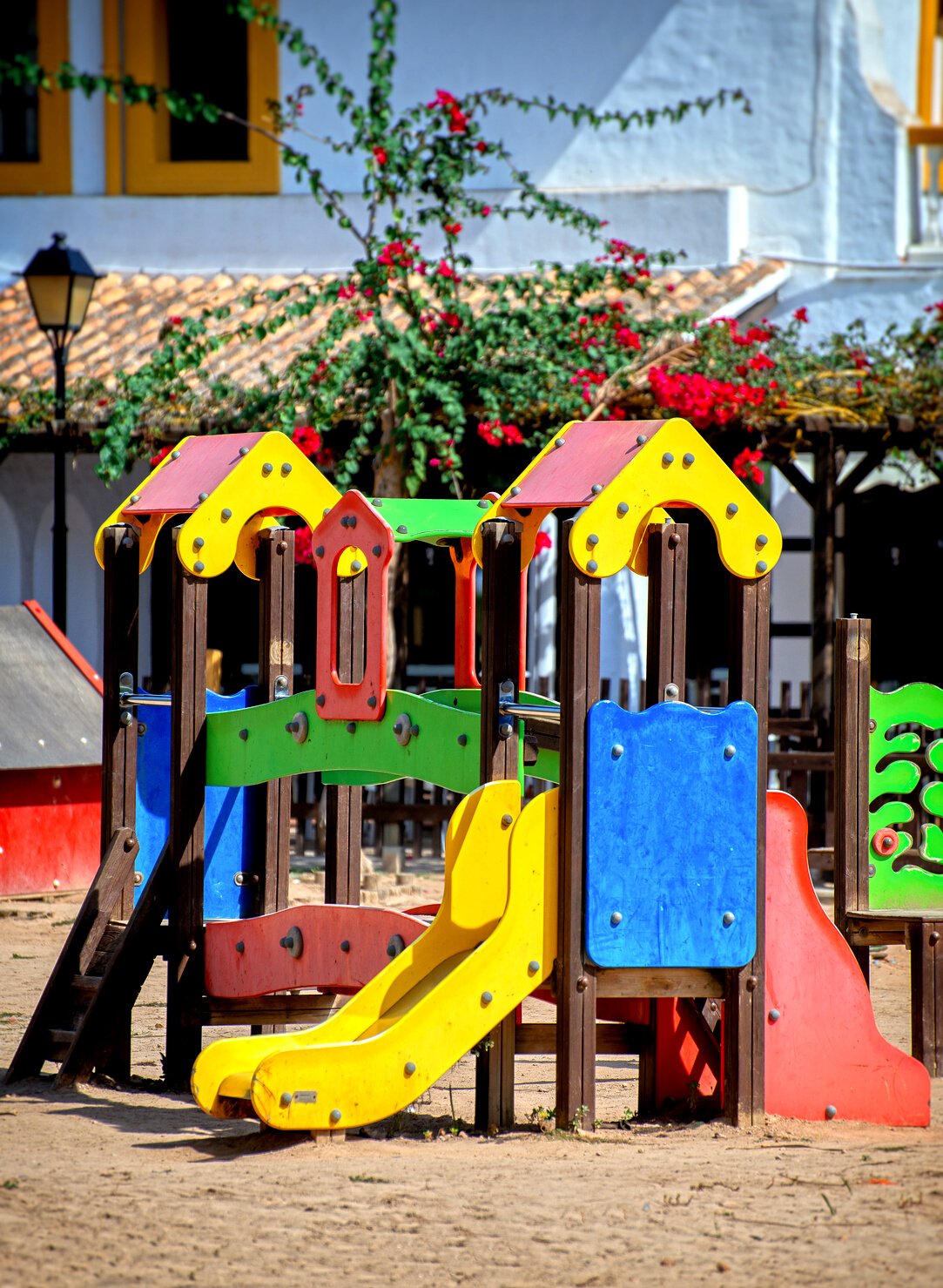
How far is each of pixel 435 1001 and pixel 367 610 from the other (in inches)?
52.2

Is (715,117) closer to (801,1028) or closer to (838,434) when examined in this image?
(838,434)

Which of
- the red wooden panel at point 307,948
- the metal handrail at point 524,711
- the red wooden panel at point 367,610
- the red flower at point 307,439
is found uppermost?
the red flower at point 307,439

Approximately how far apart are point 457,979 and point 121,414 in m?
7.57

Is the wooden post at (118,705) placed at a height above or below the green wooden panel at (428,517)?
below

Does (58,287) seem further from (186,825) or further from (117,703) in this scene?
(186,825)

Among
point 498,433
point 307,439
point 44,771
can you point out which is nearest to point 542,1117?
point 44,771

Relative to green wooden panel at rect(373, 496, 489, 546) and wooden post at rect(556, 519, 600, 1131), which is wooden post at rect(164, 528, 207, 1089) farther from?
wooden post at rect(556, 519, 600, 1131)

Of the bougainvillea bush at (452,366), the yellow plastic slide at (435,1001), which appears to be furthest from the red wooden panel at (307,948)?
the bougainvillea bush at (452,366)

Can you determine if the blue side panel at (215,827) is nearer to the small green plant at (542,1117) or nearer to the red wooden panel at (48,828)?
the small green plant at (542,1117)

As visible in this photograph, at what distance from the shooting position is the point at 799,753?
35.1 feet

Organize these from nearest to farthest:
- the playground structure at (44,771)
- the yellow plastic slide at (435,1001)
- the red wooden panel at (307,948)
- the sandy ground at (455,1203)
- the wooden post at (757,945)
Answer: the sandy ground at (455,1203) < the yellow plastic slide at (435,1001) < the wooden post at (757,945) < the red wooden panel at (307,948) < the playground structure at (44,771)

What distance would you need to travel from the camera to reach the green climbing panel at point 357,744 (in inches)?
192

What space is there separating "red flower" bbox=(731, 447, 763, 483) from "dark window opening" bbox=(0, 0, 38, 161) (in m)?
7.57

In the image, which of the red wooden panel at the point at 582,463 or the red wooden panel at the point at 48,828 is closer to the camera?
the red wooden panel at the point at 582,463
